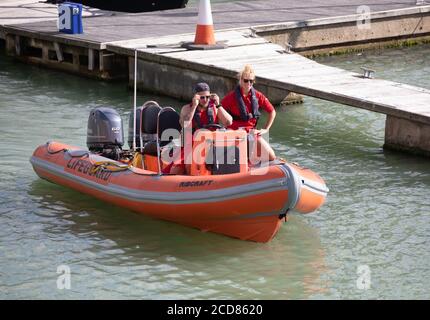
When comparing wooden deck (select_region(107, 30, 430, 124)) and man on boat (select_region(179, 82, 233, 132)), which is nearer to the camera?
man on boat (select_region(179, 82, 233, 132))

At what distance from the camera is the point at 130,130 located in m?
11.7

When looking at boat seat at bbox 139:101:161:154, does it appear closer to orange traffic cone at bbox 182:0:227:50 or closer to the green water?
the green water

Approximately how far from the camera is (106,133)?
463 inches

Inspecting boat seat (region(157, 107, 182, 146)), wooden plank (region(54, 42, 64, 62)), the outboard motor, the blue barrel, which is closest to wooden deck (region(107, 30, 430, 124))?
the blue barrel

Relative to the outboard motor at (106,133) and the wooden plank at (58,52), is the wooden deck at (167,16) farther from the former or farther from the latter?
the outboard motor at (106,133)

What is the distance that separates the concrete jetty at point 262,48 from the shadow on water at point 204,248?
337 centimetres

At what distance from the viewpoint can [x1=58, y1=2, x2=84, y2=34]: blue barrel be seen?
17812 millimetres

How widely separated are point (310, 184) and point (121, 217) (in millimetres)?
2232

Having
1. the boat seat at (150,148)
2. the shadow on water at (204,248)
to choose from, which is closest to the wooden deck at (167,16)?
the boat seat at (150,148)

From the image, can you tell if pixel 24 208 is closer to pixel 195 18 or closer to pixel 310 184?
pixel 310 184

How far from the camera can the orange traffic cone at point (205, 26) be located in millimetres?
16625

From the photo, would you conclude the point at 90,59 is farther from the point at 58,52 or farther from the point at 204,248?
the point at 204,248

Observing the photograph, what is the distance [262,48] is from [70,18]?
3.26m

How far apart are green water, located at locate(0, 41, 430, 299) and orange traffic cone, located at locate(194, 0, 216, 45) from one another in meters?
3.01
